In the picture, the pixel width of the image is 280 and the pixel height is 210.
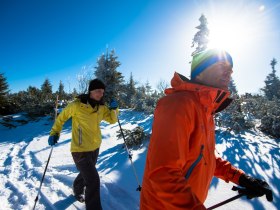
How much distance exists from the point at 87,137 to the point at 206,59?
10.7 ft

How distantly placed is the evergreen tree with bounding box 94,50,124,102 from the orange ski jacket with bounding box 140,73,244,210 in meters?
19.6

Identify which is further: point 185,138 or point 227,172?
point 227,172

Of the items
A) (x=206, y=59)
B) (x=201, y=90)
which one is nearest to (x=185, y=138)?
(x=201, y=90)

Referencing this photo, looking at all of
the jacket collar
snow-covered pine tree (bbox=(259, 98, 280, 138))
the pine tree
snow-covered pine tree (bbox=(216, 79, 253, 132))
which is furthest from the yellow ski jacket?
the pine tree

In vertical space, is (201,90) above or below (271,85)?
above

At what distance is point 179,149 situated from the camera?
Answer: 53.0 inches

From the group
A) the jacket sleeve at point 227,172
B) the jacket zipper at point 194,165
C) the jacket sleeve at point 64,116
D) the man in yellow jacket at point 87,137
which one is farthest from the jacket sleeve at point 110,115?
the jacket zipper at point 194,165

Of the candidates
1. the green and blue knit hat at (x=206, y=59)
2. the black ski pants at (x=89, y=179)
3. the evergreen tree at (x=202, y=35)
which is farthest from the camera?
the evergreen tree at (x=202, y=35)

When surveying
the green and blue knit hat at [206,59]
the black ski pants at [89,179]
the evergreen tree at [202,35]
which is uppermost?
the evergreen tree at [202,35]

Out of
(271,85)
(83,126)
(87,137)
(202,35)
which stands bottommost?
(271,85)

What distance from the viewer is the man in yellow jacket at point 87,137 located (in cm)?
409

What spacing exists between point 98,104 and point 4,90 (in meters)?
32.2

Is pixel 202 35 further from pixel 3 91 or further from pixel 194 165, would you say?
pixel 3 91

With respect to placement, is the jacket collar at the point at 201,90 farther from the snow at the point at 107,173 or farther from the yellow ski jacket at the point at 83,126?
the snow at the point at 107,173
